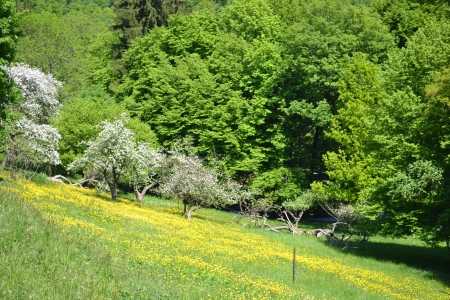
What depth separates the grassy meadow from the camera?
8.91m

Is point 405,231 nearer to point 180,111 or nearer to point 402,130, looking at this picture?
point 402,130

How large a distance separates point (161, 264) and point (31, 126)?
63.7ft

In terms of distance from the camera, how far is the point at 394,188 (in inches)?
1040

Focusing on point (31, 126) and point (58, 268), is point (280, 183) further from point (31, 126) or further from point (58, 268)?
point (58, 268)

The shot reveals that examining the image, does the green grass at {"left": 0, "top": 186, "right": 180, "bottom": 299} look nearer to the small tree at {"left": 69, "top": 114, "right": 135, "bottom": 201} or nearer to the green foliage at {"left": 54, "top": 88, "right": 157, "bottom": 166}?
the small tree at {"left": 69, "top": 114, "right": 135, "bottom": 201}

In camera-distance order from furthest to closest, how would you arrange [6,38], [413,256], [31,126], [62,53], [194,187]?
[62,53]
[194,187]
[413,256]
[31,126]
[6,38]

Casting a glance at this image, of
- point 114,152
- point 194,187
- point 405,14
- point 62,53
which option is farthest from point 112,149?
point 62,53

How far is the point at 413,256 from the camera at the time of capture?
29.0 m

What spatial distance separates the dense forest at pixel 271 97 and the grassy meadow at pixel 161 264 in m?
5.17

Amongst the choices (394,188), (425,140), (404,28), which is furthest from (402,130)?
(404,28)

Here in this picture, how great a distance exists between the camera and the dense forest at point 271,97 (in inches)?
1043

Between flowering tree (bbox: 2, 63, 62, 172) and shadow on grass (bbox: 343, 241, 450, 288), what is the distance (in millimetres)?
21384

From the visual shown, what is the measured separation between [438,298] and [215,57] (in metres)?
42.0

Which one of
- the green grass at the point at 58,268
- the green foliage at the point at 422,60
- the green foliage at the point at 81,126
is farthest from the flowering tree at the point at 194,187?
the green grass at the point at 58,268
